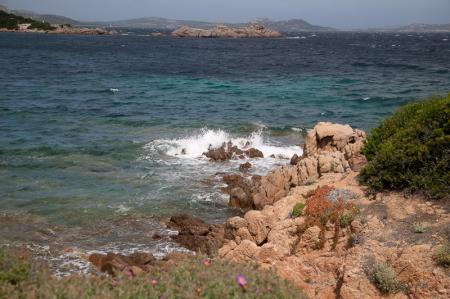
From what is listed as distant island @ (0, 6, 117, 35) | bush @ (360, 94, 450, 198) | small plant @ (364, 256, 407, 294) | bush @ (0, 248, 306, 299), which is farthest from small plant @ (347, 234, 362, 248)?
distant island @ (0, 6, 117, 35)

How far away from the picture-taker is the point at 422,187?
1212cm

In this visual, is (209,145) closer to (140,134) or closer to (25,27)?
(140,134)

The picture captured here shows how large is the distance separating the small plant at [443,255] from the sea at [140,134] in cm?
866

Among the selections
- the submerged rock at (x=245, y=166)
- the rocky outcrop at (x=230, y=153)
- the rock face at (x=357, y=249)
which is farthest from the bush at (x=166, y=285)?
the rocky outcrop at (x=230, y=153)

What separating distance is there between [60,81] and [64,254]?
41413 mm

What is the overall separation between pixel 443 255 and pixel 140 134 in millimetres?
24313

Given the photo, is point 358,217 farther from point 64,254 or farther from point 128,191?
point 128,191

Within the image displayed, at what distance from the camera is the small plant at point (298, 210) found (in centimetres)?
1274

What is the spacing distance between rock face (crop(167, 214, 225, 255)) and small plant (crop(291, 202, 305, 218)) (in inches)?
119

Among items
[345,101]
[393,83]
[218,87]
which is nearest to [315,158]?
[345,101]

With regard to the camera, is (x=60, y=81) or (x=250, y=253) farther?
(x=60, y=81)

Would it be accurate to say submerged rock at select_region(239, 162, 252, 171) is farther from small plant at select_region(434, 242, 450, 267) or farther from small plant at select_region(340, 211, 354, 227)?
small plant at select_region(434, 242, 450, 267)

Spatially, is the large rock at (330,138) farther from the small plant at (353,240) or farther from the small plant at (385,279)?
the small plant at (385,279)

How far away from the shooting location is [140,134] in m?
31.4
